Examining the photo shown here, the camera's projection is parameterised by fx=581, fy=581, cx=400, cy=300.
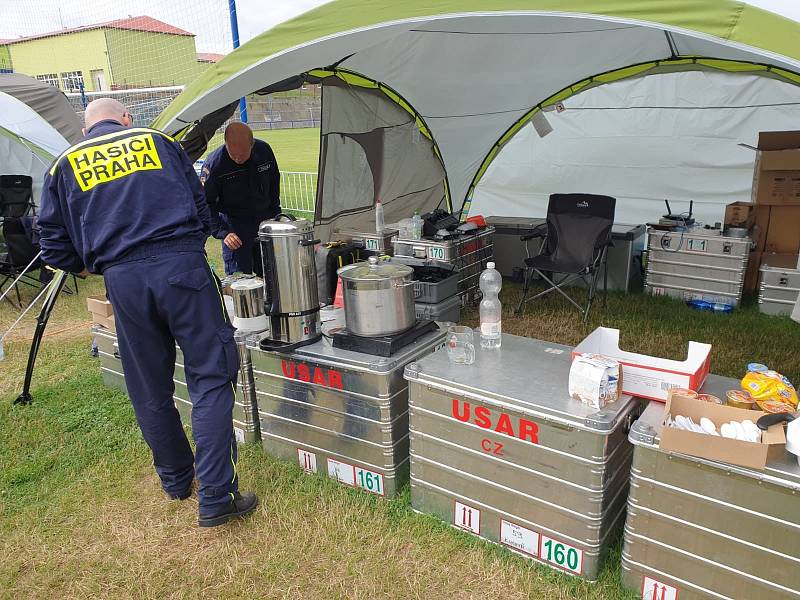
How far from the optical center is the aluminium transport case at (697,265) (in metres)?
4.87

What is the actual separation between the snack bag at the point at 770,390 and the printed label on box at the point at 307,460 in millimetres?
1825

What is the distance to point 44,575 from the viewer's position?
227 cm

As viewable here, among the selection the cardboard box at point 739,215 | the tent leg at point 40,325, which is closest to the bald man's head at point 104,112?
the tent leg at point 40,325

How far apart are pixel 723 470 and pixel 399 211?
4.66m

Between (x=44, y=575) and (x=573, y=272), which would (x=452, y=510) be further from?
(x=573, y=272)

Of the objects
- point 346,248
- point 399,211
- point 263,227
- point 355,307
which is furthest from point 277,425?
point 399,211

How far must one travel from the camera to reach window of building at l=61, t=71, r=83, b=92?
584 inches

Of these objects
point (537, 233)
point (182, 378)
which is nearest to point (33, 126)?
point (182, 378)

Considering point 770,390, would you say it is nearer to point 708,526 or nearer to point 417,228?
point 708,526

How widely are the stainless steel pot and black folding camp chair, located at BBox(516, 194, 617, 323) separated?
2.49 metres

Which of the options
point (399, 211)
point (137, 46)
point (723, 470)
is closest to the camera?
point (723, 470)

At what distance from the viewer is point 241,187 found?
173 inches

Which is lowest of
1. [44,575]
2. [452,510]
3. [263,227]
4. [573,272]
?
[44,575]

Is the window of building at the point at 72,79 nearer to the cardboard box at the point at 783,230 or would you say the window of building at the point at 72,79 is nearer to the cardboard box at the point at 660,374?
the cardboard box at the point at 783,230
